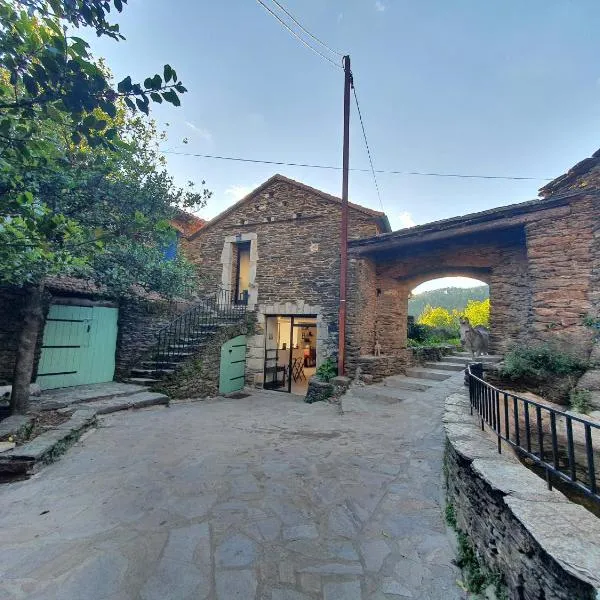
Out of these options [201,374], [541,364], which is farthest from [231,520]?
[201,374]

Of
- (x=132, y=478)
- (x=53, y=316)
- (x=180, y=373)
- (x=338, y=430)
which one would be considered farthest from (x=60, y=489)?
(x=53, y=316)

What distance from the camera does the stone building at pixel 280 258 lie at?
8.97 m

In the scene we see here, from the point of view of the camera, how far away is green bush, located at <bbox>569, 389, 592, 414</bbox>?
14.6 ft

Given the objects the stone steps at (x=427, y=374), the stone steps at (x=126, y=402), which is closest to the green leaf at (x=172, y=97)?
the stone steps at (x=126, y=402)

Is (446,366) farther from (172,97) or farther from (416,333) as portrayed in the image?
(172,97)

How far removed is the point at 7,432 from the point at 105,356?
14.3ft

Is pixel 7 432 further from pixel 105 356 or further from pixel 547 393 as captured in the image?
pixel 547 393

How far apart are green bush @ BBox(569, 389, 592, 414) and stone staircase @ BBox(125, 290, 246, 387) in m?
7.47

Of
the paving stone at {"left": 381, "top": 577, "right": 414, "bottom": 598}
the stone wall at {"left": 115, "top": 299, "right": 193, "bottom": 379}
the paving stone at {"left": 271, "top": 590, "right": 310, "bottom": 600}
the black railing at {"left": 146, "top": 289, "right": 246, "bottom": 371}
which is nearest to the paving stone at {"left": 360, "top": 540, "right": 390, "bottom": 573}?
the paving stone at {"left": 381, "top": 577, "right": 414, "bottom": 598}

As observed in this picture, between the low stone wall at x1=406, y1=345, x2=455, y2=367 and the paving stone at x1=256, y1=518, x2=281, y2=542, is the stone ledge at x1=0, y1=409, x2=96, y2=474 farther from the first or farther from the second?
the low stone wall at x1=406, y1=345, x2=455, y2=367

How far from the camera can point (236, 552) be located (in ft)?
7.57

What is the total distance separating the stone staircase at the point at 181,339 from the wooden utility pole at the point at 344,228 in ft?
10.8

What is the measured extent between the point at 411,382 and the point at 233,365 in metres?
4.97

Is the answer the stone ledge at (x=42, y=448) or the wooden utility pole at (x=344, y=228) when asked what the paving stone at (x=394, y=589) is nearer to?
the stone ledge at (x=42, y=448)
